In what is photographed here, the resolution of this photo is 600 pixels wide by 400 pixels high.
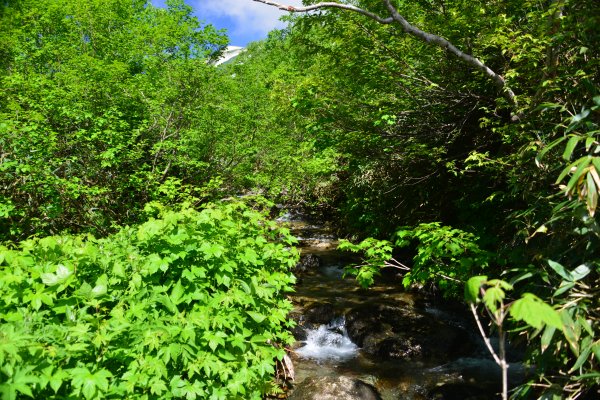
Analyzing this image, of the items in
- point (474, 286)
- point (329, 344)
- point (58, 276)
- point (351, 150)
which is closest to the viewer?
point (474, 286)

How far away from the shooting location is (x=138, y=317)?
2744 millimetres

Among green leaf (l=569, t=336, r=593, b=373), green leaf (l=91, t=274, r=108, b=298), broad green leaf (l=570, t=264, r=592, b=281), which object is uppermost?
broad green leaf (l=570, t=264, r=592, b=281)

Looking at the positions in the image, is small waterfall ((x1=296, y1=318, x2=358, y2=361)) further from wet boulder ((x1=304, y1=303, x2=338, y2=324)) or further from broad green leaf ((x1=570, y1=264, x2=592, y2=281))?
broad green leaf ((x1=570, y1=264, x2=592, y2=281))

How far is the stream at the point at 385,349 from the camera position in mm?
6180

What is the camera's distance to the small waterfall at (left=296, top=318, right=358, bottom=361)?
25.8 ft

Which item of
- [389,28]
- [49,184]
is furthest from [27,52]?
[389,28]

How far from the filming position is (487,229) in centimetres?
665

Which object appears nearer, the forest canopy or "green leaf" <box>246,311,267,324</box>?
the forest canopy

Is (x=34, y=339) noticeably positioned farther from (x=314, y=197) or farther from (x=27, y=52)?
(x=314, y=197)

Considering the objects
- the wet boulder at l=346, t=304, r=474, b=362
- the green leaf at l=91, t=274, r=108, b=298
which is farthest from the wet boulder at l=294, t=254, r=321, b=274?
the green leaf at l=91, t=274, r=108, b=298

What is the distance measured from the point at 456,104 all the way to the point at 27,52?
1314 centimetres

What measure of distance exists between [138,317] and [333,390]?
13.3ft

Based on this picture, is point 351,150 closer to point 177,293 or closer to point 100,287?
point 177,293

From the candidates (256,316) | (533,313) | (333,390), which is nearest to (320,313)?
(333,390)
